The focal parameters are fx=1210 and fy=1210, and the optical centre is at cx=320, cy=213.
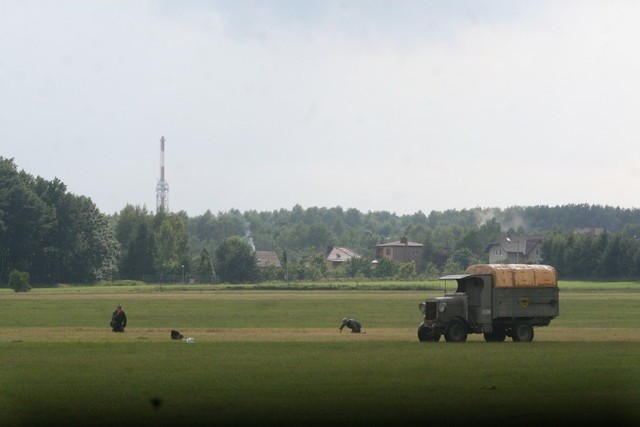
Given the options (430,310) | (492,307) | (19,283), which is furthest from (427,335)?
(19,283)

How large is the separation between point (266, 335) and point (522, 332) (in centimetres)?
1241

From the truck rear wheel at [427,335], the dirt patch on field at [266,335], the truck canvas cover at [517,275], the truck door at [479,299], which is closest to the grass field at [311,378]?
the dirt patch on field at [266,335]

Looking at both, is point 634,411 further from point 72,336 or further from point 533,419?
point 72,336

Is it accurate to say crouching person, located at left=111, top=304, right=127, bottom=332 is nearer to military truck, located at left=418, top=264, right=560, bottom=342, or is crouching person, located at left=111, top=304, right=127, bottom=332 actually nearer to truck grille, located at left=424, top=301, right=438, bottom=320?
military truck, located at left=418, top=264, right=560, bottom=342

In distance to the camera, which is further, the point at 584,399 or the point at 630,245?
the point at 630,245

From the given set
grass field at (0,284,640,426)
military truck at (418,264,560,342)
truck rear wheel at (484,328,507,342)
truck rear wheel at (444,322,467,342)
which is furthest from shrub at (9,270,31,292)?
truck rear wheel at (444,322,467,342)

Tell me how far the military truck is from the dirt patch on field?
171 cm

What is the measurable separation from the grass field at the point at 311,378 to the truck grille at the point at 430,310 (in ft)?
4.74

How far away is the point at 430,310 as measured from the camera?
51000 millimetres

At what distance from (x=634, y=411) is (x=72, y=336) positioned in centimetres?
3446

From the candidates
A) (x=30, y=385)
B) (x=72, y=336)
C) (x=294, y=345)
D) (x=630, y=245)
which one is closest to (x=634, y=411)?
(x=30, y=385)

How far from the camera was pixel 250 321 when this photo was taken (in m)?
73.2

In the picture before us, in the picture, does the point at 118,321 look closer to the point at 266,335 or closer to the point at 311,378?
the point at 266,335

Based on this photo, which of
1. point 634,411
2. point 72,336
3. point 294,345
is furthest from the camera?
point 72,336
